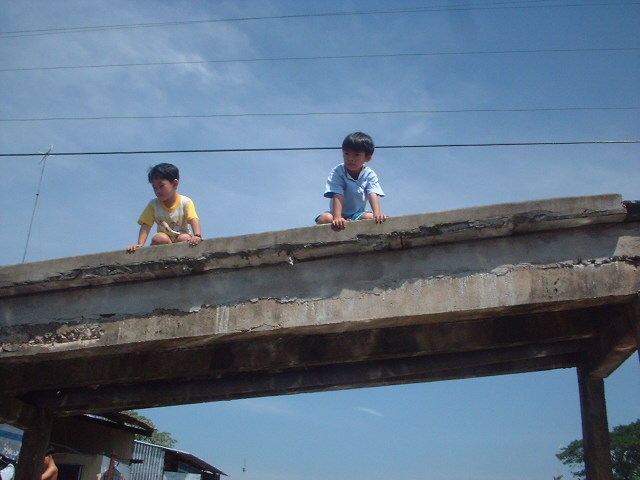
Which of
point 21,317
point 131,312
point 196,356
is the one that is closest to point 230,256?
point 131,312

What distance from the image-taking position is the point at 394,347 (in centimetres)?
534

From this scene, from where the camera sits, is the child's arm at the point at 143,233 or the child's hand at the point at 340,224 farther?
the child's arm at the point at 143,233

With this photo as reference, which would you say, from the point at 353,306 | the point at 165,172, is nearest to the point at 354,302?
the point at 353,306

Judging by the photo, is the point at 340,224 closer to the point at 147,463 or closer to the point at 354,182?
the point at 354,182

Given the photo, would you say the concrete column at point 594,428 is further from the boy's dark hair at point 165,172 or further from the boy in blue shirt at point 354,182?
the boy's dark hair at point 165,172

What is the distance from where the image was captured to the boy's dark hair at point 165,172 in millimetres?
6086

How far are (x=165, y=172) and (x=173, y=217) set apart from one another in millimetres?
435

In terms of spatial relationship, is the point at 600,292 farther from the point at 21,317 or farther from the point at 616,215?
the point at 21,317

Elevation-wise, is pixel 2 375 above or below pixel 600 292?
below

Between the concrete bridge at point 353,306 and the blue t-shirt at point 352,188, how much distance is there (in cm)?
115

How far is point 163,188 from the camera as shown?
239 inches

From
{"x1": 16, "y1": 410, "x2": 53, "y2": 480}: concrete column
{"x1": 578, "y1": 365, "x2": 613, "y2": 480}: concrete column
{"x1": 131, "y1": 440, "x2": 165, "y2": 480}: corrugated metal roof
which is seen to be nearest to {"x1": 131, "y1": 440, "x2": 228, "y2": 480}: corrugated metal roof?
{"x1": 131, "y1": 440, "x2": 165, "y2": 480}: corrugated metal roof

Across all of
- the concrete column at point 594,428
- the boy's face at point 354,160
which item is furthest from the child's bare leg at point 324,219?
the concrete column at point 594,428

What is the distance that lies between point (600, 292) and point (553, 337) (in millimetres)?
993
